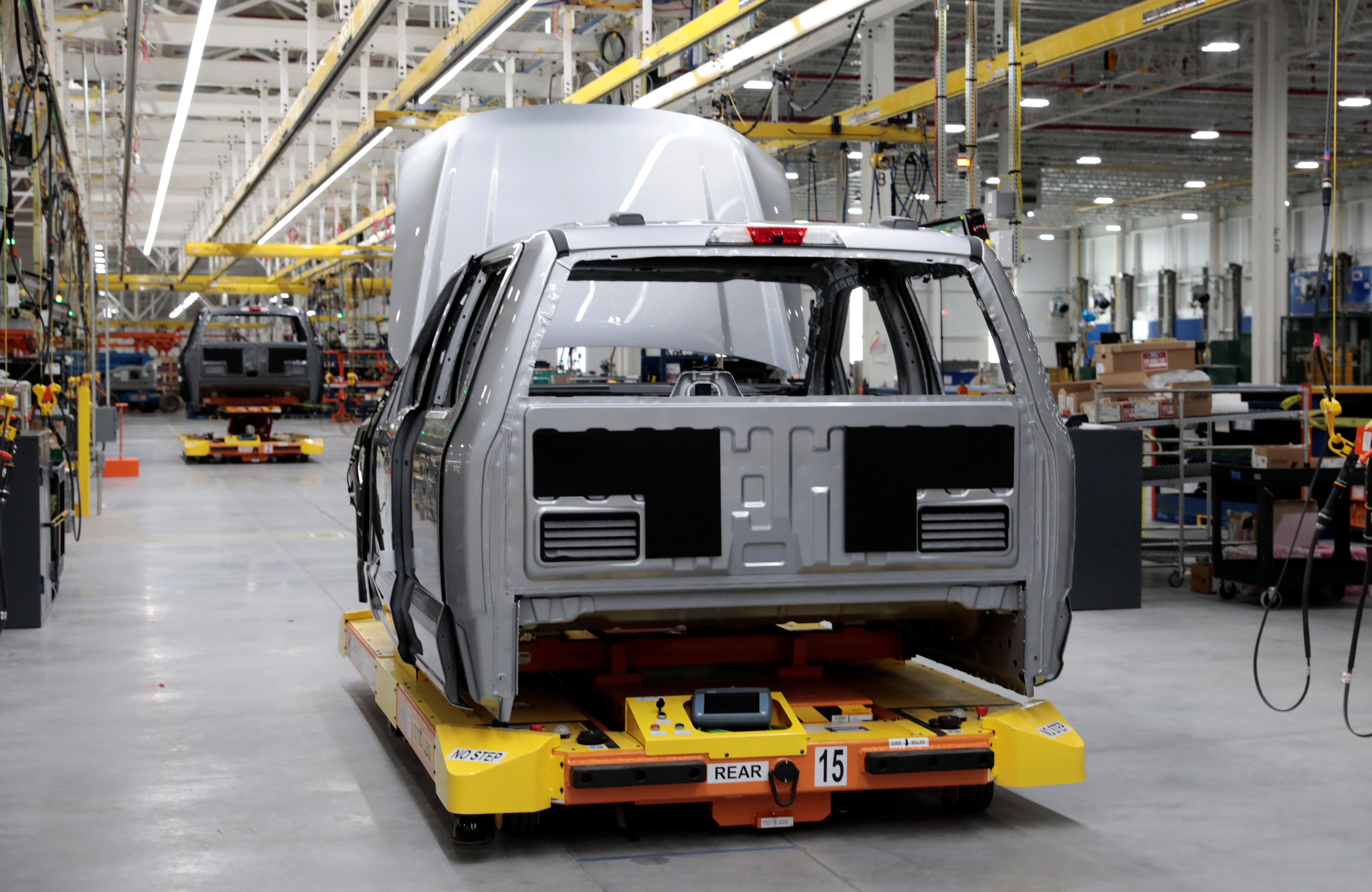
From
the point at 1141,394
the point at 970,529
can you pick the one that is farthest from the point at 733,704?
the point at 1141,394

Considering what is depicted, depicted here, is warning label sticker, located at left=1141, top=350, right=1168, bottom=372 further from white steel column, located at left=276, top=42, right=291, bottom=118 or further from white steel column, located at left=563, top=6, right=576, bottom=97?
white steel column, located at left=276, top=42, right=291, bottom=118

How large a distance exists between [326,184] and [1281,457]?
1417 cm

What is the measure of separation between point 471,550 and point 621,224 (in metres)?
1.05

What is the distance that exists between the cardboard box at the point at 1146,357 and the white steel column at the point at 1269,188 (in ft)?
22.4

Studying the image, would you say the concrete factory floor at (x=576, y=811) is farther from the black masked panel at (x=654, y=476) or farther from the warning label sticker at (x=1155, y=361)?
the warning label sticker at (x=1155, y=361)

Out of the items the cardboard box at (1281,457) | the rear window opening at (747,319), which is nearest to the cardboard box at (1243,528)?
the cardboard box at (1281,457)

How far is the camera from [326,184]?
19438 mm

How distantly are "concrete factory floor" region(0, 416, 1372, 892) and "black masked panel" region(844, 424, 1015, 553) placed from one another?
89 centimetres

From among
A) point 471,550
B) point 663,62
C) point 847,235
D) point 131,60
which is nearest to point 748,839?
point 471,550

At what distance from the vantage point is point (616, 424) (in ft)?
12.4

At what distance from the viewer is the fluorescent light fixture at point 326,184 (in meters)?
14.7

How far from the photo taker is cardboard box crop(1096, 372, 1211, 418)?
9266mm

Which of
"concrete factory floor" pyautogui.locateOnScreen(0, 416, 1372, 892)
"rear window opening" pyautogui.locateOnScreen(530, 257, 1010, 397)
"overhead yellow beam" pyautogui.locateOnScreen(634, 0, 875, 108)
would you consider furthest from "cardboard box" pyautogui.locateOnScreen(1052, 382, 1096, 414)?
"rear window opening" pyautogui.locateOnScreen(530, 257, 1010, 397)

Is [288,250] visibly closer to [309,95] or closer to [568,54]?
[309,95]
